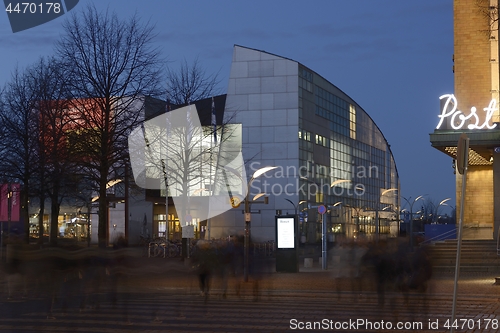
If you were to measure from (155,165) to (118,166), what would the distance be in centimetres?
609

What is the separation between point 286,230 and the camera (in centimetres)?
3450

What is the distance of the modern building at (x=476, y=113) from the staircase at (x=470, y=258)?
127 inches

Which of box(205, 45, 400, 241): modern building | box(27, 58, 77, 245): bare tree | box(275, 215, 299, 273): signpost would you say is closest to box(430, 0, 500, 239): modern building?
box(275, 215, 299, 273): signpost

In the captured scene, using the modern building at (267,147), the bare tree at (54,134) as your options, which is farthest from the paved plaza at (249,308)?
the modern building at (267,147)

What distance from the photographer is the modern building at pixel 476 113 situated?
129ft

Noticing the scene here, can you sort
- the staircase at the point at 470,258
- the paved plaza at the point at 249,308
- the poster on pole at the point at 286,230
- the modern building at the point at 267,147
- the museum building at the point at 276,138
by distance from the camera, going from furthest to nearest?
1. the museum building at the point at 276,138
2. the modern building at the point at 267,147
3. the staircase at the point at 470,258
4. the poster on pole at the point at 286,230
5. the paved plaza at the point at 249,308

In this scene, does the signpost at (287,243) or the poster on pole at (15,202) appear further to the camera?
the poster on pole at (15,202)

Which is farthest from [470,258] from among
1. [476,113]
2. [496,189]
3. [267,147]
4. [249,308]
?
[267,147]

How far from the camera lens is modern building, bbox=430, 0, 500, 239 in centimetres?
3925

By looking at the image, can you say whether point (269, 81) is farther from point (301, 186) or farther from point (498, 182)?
point (498, 182)

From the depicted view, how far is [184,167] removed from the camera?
143ft

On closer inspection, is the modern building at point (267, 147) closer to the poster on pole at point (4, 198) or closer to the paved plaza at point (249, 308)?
the poster on pole at point (4, 198)

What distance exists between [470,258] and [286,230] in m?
8.62

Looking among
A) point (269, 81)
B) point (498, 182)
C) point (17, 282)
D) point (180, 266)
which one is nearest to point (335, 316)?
point (17, 282)
